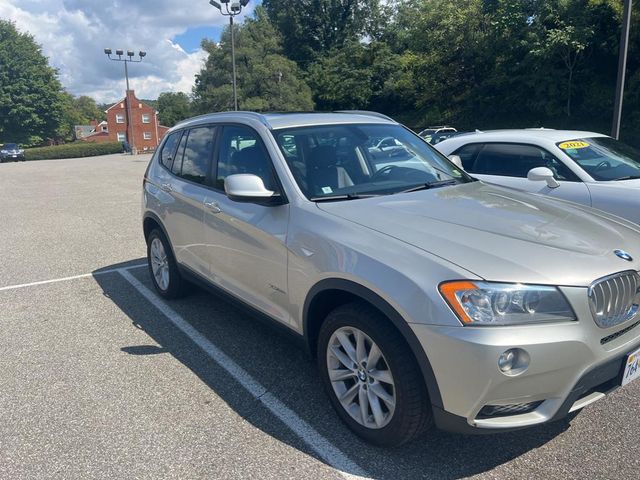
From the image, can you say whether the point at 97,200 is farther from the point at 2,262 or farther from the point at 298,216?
the point at 298,216

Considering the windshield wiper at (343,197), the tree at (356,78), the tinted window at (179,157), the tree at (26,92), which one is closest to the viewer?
the windshield wiper at (343,197)

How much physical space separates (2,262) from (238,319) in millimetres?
4414

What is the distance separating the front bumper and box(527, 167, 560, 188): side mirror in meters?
3.36

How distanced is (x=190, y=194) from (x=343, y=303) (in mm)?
2054

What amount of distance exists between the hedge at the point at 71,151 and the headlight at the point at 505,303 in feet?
173

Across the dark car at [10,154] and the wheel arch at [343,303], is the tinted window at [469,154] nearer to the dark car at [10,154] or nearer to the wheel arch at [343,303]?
the wheel arch at [343,303]

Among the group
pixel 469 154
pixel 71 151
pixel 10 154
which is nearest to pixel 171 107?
pixel 71 151

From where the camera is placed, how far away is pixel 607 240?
2.86 meters

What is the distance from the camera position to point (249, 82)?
4447 cm

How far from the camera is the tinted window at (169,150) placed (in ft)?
17.2

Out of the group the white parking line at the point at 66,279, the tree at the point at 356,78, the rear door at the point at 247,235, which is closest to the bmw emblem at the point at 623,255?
the rear door at the point at 247,235

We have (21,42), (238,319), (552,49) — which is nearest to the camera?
(238,319)

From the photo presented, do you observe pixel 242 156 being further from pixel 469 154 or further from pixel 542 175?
pixel 469 154

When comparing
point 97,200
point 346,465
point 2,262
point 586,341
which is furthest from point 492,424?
point 97,200
